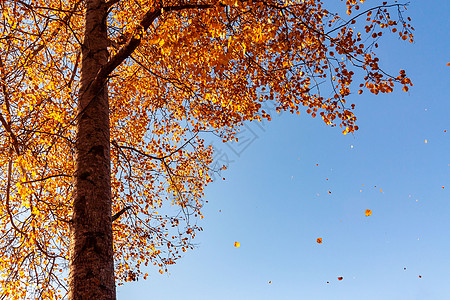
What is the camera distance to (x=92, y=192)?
3.75 m

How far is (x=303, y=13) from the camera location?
19.8 ft

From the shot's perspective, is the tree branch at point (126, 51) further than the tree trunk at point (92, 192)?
Yes

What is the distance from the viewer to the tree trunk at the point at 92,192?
10.7 ft

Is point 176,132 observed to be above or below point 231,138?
above

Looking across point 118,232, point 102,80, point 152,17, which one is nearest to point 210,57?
point 152,17

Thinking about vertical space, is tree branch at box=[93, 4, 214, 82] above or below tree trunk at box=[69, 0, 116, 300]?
above

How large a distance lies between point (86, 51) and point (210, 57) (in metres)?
2.17

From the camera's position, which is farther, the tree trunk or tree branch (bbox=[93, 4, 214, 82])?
tree branch (bbox=[93, 4, 214, 82])

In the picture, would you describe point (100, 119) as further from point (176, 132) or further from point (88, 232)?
point (176, 132)

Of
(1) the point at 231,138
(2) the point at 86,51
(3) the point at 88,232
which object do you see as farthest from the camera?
(1) the point at 231,138

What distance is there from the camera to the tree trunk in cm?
326

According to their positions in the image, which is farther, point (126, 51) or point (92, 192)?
point (126, 51)

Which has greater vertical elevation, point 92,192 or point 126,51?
point 126,51

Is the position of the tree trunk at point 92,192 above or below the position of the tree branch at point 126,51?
below
